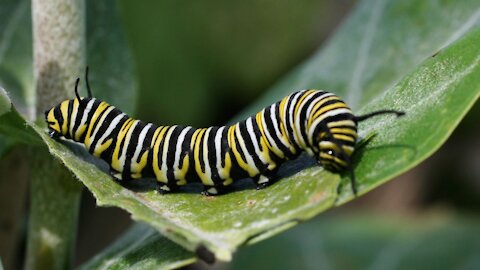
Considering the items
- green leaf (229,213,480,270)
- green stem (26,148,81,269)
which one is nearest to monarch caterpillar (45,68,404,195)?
green stem (26,148,81,269)

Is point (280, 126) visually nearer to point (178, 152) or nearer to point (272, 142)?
point (272, 142)

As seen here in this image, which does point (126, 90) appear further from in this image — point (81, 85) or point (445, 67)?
point (445, 67)

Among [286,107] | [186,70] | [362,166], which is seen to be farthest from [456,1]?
[186,70]

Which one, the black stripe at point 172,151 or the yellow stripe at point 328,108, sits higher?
the black stripe at point 172,151

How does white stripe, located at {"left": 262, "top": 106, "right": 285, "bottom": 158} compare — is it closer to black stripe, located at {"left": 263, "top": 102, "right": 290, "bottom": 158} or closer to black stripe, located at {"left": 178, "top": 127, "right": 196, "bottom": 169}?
black stripe, located at {"left": 263, "top": 102, "right": 290, "bottom": 158}

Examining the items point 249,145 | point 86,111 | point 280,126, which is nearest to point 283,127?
point 280,126

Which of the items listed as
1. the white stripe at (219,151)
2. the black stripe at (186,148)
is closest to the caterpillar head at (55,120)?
the black stripe at (186,148)

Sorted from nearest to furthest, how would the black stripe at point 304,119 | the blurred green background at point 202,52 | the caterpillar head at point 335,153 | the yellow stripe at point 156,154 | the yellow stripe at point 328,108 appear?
the caterpillar head at point 335,153 < the yellow stripe at point 328,108 < the black stripe at point 304,119 < the yellow stripe at point 156,154 < the blurred green background at point 202,52

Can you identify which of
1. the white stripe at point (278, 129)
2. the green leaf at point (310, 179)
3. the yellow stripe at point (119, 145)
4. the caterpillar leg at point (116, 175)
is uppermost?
the yellow stripe at point (119, 145)

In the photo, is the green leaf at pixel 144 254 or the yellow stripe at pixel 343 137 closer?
the green leaf at pixel 144 254

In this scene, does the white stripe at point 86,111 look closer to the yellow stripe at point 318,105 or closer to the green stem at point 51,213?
the green stem at point 51,213
